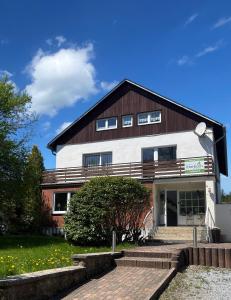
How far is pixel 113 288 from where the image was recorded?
34.6 feet

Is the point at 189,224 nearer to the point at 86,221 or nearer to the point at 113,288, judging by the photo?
the point at 86,221

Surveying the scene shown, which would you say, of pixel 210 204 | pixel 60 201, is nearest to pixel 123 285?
pixel 210 204

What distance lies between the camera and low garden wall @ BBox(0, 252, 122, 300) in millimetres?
8359

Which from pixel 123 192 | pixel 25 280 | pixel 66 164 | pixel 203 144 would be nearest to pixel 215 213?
pixel 203 144

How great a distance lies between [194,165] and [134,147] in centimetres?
508

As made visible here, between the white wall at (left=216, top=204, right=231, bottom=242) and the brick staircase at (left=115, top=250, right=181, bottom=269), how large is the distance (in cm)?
1031

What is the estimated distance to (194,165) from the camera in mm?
25062

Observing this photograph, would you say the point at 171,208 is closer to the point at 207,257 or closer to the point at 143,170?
the point at 143,170

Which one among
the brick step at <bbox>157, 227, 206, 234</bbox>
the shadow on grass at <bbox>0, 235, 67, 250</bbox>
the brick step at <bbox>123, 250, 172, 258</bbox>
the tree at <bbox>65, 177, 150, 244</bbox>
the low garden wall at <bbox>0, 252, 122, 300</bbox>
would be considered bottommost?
the low garden wall at <bbox>0, 252, 122, 300</bbox>

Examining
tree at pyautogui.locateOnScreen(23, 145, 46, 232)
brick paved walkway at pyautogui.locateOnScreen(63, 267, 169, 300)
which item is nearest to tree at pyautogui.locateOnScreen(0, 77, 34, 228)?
tree at pyautogui.locateOnScreen(23, 145, 46, 232)

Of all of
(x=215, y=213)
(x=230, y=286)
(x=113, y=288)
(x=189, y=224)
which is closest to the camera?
(x=113, y=288)

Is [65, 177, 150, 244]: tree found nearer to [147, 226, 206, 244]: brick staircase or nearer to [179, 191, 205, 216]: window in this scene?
[147, 226, 206, 244]: brick staircase

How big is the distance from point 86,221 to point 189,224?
894 centimetres

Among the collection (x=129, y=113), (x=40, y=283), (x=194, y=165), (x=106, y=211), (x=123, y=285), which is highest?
(x=129, y=113)
